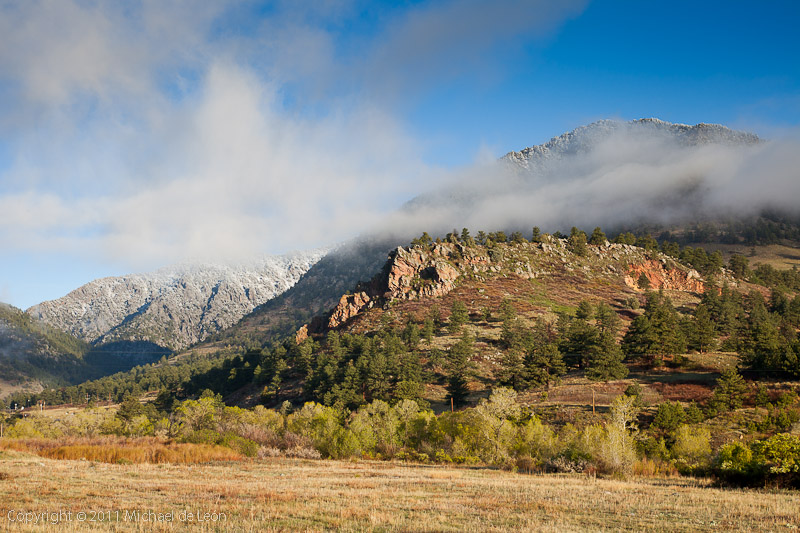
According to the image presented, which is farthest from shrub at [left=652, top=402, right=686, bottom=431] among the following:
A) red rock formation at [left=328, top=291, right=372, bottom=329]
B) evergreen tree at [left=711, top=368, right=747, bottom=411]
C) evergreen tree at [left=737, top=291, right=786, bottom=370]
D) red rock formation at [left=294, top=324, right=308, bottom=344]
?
red rock formation at [left=294, top=324, right=308, bottom=344]

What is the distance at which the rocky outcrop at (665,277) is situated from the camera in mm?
159562

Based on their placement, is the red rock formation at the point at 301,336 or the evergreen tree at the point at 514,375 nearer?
the evergreen tree at the point at 514,375

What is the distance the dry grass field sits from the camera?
14039 millimetres

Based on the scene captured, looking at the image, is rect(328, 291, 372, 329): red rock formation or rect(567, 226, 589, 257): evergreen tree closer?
rect(328, 291, 372, 329): red rock formation

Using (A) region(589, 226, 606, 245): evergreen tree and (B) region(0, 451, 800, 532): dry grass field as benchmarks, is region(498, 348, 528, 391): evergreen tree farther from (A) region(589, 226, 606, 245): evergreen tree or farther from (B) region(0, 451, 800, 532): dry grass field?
(A) region(589, 226, 606, 245): evergreen tree

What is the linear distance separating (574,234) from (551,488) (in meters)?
168

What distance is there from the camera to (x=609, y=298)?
136625mm

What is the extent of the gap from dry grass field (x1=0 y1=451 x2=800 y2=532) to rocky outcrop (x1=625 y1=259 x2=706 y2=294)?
499 ft

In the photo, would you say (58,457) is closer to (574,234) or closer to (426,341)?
(426,341)

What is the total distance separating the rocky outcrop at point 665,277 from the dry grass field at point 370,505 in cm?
15223

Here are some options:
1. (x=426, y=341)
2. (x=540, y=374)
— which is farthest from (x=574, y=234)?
(x=540, y=374)

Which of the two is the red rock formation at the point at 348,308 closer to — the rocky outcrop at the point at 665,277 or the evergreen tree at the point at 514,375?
the evergreen tree at the point at 514,375

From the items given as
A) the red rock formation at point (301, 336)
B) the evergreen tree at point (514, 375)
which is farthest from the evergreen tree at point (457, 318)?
the red rock formation at point (301, 336)

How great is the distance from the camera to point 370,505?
1752 cm
